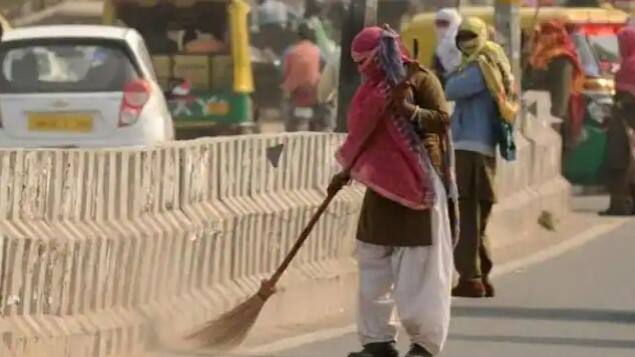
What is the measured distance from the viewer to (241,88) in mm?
23484

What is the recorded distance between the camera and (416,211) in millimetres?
9727

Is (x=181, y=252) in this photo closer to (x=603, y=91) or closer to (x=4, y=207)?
(x=4, y=207)

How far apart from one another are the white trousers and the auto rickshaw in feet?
32.8

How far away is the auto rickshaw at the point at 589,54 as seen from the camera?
72.3ft

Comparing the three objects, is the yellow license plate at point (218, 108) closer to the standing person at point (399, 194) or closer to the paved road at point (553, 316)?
the paved road at point (553, 316)

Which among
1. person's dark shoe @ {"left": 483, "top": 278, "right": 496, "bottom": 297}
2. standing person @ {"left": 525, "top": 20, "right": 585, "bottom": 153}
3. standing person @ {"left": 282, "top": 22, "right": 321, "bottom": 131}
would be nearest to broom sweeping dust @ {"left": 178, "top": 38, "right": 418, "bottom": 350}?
person's dark shoe @ {"left": 483, "top": 278, "right": 496, "bottom": 297}

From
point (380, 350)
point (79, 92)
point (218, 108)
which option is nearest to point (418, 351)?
point (380, 350)

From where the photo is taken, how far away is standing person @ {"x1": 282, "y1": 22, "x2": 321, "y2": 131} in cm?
2706

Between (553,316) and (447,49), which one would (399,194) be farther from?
(447,49)

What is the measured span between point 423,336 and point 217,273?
1702mm

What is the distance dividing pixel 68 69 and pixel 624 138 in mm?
5162

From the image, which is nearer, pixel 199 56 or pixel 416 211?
pixel 416 211

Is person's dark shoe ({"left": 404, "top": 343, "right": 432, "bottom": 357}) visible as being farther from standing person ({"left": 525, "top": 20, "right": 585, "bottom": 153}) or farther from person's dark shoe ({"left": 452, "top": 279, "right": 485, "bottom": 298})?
standing person ({"left": 525, "top": 20, "right": 585, "bottom": 153})

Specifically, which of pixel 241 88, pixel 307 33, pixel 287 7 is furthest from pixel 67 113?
pixel 287 7
